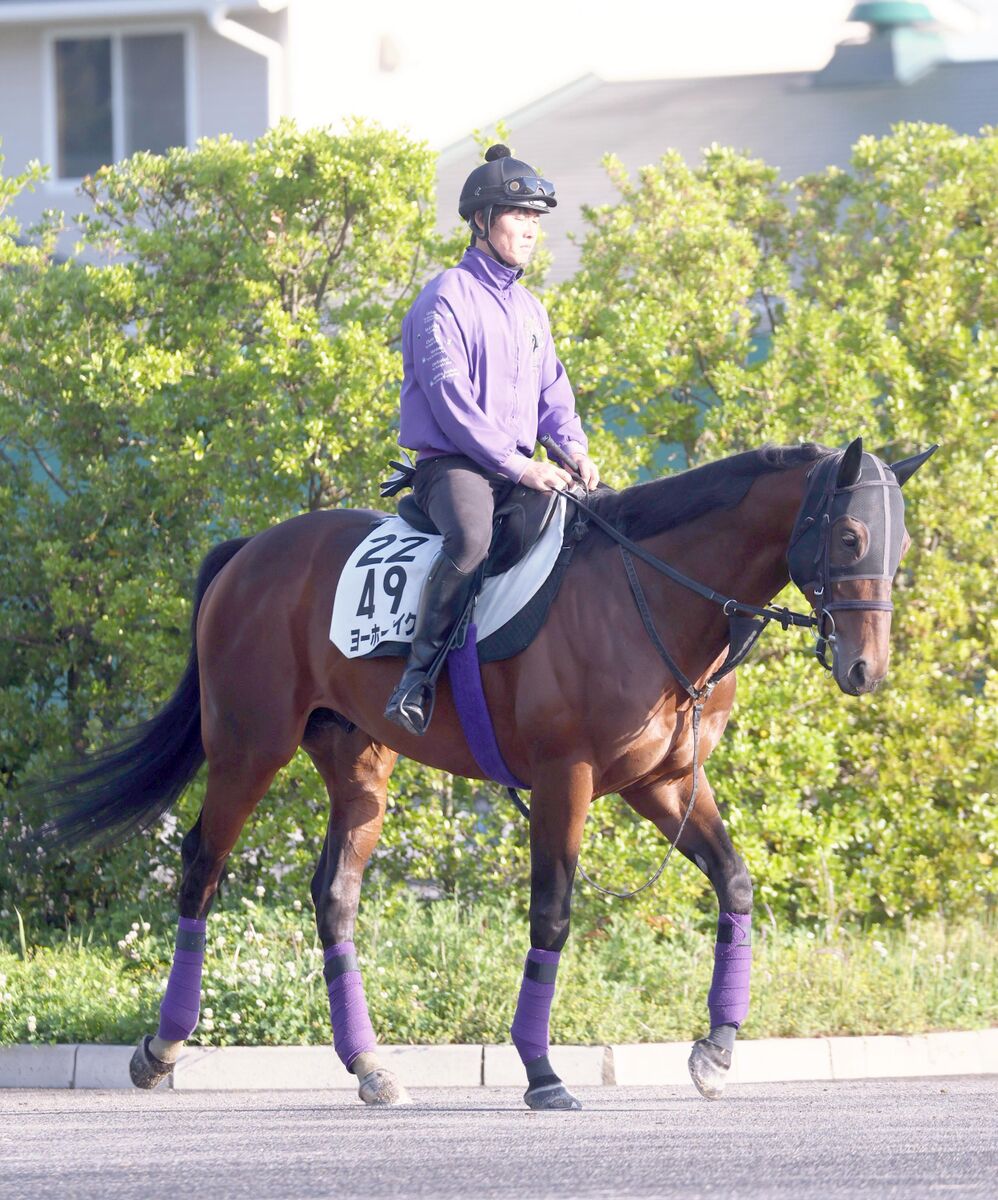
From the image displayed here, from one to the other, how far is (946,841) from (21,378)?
17.4 ft

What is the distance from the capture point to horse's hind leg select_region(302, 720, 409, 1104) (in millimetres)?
6555

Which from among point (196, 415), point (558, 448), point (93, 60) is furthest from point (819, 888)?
point (93, 60)

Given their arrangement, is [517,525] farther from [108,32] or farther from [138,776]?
[108,32]

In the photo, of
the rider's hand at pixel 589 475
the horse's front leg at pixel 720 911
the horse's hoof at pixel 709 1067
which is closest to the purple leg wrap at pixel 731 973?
the horse's front leg at pixel 720 911

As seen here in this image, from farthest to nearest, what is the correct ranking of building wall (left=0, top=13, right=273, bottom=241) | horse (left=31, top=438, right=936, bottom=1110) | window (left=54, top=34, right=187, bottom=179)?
window (left=54, top=34, right=187, bottom=179)
building wall (left=0, top=13, right=273, bottom=241)
horse (left=31, top=438, right=936, bottom=1110)

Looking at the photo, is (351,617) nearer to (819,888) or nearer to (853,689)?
(853,689)

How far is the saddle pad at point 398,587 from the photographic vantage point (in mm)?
6469

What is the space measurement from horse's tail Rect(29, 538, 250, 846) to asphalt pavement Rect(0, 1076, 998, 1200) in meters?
1.16

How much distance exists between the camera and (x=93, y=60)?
22094 mm

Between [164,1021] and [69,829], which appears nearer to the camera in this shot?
[164,1021]

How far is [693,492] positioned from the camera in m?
6.36

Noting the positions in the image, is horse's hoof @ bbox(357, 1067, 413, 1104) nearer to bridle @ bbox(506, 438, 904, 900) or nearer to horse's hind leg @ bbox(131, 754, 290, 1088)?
horse's hind leg @ bbox(131, 754, 290, 1088)

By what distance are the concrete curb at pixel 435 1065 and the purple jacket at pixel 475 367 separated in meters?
2.46

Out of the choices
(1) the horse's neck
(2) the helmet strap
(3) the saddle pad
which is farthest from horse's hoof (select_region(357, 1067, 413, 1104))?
(2) the helmet strap
